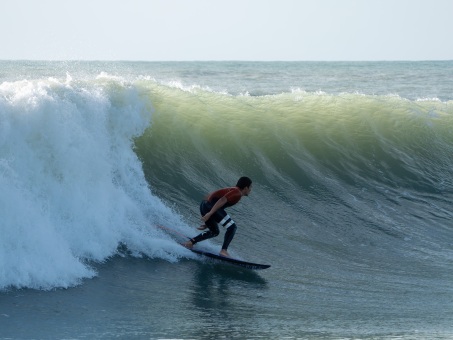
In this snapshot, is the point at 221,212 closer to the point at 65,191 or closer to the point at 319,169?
the point at 65,191

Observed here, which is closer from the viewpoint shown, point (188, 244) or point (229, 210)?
point (188, 244)

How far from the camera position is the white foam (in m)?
8.95

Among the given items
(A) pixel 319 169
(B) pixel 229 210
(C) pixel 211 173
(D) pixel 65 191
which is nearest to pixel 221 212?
(D) pixel 65 191

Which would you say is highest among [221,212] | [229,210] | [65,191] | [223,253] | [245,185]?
[245,185]

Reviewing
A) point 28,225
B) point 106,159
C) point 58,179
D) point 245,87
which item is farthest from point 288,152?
point 245,87

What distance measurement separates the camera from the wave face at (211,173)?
9.98 m

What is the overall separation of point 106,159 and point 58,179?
1.41m

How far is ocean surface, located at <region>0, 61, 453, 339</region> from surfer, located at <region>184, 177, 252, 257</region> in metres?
0.27

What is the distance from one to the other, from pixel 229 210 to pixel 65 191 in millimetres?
3504

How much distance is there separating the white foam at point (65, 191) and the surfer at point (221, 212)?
513 mm

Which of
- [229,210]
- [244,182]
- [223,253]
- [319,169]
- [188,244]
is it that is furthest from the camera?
[319,169]

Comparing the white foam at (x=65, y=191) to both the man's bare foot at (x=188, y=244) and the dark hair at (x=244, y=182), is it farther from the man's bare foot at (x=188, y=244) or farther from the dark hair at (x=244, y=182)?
the dark hair at (x=244, y=182)

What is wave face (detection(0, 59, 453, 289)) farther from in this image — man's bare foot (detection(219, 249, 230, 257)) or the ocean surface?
man's bare foot (detection(219, 249, 230, 257))

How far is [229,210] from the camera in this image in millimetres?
13234
